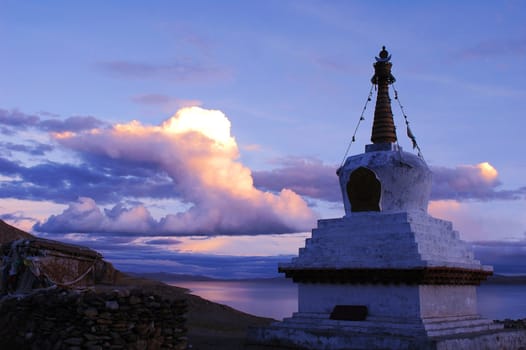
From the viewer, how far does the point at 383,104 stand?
57.0ft

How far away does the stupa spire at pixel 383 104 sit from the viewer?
17.1 m

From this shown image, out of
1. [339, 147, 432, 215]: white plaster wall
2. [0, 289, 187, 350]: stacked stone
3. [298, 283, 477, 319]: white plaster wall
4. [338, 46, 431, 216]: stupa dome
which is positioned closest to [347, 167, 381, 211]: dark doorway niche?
[338, 46, 431, 216]: stupa dome

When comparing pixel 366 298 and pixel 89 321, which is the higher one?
pixel 366 298

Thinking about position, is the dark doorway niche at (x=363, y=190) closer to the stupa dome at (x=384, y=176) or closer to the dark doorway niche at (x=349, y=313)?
the stupa dome at (x=384, y=176)

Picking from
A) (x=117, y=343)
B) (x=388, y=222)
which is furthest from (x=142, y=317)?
(x=388, y=222)

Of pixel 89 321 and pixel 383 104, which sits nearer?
pixel 89 321

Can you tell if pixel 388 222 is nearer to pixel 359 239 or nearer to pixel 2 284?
pixel 359 239

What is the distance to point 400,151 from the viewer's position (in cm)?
1669

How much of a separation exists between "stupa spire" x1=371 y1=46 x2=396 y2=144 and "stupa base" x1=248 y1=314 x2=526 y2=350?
521 centimetres

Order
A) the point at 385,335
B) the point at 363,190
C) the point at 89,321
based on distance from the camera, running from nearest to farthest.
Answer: the point at 89,321 → the point at 385,335 → the point at 363,190

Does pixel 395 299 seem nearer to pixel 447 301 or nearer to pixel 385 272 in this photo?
pixel 385 272

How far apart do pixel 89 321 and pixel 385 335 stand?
21.5ft

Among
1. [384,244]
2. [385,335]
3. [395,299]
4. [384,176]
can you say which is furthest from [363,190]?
[385,335]

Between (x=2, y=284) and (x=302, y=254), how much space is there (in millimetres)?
7297
